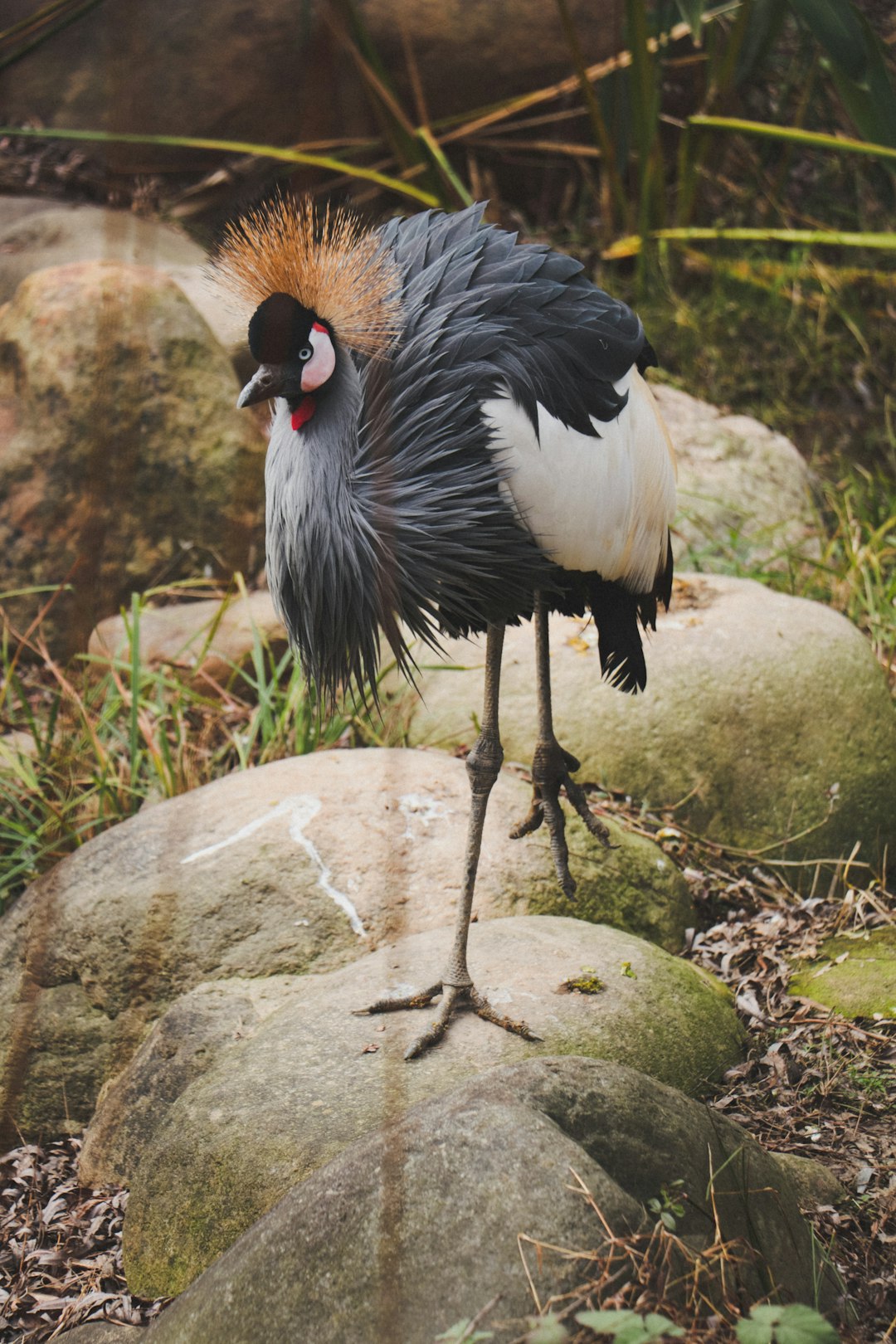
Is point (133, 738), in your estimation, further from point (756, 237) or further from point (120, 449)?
point (756, 237)

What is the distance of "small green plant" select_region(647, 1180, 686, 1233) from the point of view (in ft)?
5.28

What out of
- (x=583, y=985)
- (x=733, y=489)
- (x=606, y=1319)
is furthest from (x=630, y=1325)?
(x=733, y=489)

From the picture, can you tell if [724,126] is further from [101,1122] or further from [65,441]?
[101,1122]

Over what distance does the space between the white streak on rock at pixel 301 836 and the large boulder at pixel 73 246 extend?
275cm

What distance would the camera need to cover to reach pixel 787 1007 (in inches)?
111

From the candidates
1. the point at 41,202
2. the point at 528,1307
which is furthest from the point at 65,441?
the point at 528,1307

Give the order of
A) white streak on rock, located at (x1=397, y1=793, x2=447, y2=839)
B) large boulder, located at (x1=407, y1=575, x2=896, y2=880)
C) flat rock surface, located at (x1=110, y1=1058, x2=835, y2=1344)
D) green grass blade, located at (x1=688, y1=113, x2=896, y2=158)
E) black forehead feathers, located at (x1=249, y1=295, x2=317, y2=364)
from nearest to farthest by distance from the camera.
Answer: flat rock surface, located at (x1=110, y1=1058, x2=835, y2=1344) → black forehead feathers, located at (x1=249, y1=295, x2=317, y2=364) → white streak on rock, located at (x1=397, y1=793, x2=447, y2=839) → large boulder, located at (x1=407, y1=575, x2=896, y2=880) → green grass blade, located at (x1=688, y1=113, x2=896, y2=158)

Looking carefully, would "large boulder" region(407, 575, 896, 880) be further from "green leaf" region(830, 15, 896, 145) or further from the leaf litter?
the leaf litter

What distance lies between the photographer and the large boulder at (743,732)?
3482mm

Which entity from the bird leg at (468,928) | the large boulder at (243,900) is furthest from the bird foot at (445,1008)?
the large boulder at (243,900)

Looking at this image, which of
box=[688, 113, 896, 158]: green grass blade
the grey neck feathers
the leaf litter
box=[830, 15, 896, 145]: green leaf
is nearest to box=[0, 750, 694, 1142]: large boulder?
the leaf litter

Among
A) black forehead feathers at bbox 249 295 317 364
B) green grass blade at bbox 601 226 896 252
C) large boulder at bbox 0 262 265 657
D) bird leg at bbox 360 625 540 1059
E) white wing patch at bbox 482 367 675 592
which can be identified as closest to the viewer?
black forehead feathers at bbox 249 295 317 364

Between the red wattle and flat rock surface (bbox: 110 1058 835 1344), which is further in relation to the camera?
the red wattle

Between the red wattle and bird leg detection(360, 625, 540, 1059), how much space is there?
1.97 ft
